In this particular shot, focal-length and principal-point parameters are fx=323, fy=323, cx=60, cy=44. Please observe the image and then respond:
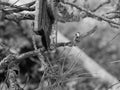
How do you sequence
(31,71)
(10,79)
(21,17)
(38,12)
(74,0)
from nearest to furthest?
(38,12) → (10,79) → (21,17) → (74,0) → (31,71)

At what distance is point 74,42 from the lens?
2.72 ft

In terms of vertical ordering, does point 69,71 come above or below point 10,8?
below

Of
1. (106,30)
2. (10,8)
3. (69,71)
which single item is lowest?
(106,30)

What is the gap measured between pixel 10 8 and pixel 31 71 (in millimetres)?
1033

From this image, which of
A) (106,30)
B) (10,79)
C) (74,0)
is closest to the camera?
(10,79)

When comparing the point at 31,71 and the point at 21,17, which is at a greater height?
the point at 21,17

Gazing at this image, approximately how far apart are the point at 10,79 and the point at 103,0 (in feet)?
1.62

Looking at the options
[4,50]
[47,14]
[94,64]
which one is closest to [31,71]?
[94,64]

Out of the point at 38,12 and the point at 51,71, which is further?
the point at 51,71

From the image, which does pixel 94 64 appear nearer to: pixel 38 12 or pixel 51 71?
pixel 51 71

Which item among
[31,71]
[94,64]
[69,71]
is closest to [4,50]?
[69,71]

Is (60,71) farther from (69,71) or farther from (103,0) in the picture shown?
(103,0)

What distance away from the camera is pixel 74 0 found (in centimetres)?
98

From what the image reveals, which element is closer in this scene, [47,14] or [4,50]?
[47,14]
